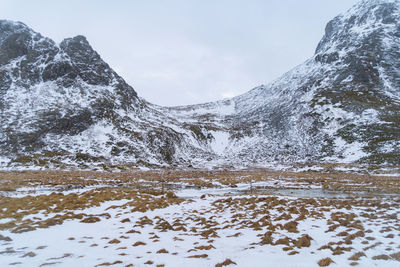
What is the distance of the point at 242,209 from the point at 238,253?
9976mm

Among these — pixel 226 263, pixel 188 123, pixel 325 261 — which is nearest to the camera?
pixel 325 261

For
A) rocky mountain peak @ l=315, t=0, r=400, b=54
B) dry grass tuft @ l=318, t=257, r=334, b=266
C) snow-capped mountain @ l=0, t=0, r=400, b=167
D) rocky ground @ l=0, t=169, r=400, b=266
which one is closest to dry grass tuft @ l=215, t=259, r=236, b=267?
rocky ground @ l=0, t=169, r=400, b=266

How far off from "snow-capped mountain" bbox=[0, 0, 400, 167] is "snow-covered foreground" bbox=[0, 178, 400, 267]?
200 ft

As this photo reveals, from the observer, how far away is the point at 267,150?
361ft

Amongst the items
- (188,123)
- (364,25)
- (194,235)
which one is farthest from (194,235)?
(364,25)

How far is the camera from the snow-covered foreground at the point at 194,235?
9406 millimetres

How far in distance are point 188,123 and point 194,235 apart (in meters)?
135

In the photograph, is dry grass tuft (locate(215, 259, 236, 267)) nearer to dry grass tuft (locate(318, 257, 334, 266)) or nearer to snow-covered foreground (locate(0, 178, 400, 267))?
snow-covered foreground (locate(0, 178, 400, 267))

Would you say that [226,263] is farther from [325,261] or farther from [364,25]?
[364,25]

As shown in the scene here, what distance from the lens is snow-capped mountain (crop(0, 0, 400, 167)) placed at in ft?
269

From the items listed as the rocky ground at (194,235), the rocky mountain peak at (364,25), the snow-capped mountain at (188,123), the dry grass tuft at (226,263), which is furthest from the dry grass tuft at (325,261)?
the rocky mountain peak at (364,25)

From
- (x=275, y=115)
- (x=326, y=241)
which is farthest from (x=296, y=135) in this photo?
(x=326, y=241)

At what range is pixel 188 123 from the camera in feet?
486

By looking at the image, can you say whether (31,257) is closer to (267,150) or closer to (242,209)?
(242,209)
